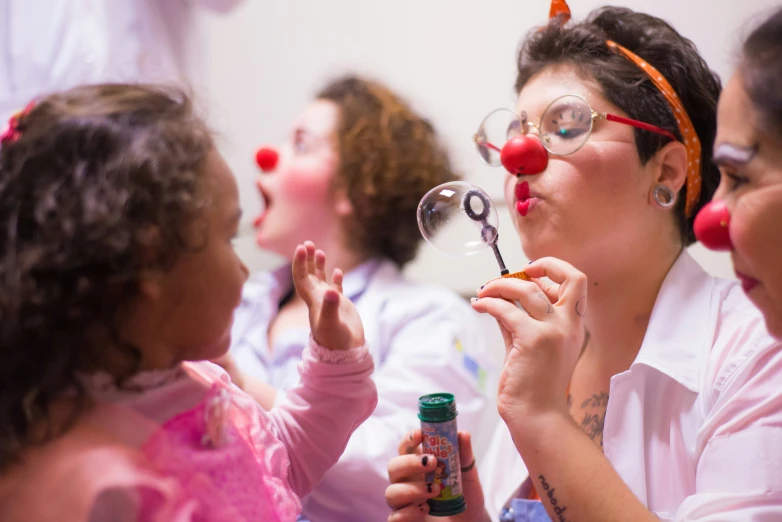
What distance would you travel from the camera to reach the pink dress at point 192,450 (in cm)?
67

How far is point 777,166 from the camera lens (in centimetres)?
68

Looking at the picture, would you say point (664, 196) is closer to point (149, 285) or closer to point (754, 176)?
point (754, 176)

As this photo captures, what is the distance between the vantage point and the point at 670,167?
1045 mm

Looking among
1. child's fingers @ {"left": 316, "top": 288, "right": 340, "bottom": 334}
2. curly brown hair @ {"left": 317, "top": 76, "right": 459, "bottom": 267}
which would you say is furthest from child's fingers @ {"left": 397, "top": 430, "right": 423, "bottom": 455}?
curly brown hair @ {"left": 317, "top": 76, "right": 459, "bottom": 267}

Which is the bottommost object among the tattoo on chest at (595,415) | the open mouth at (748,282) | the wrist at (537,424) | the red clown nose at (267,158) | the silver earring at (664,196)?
the tattoo on chest at (595,415)

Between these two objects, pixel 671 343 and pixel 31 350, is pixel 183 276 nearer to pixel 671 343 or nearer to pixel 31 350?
pixel 31 350

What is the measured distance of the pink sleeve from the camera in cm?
99

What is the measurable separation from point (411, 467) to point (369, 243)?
83 cm

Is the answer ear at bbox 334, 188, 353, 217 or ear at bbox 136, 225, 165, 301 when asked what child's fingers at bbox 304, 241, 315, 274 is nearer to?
ear at bbox 136, 225, 165, 301

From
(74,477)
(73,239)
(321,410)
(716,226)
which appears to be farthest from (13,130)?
(716,226)

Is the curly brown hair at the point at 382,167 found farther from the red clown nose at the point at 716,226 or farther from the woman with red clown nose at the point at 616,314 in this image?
the red clown nose at the point at 716,226

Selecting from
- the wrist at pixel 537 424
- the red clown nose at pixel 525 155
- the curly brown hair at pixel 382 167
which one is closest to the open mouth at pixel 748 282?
the wrist at pixel 537 424

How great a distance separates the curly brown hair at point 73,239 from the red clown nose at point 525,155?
0.46 metres

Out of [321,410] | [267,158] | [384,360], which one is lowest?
[384,360]
